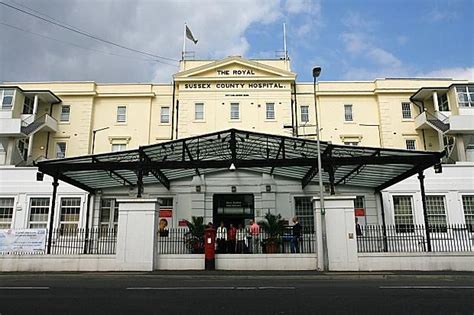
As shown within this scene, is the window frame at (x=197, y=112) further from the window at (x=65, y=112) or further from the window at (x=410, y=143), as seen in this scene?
the window at (x=410, y=143)

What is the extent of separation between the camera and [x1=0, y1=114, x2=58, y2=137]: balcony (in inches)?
1215

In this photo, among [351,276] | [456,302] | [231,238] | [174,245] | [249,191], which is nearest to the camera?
[456,302]

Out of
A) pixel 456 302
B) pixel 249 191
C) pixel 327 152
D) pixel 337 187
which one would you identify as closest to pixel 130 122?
pixel 249 191

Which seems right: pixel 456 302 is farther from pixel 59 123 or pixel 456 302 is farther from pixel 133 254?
pixel 59 123

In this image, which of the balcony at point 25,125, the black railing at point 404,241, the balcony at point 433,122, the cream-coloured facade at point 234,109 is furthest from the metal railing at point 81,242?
the balcony at point 433,122

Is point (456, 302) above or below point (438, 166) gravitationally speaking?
below

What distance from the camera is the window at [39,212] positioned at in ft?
85.3

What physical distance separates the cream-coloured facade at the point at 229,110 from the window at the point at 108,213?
8538 mm

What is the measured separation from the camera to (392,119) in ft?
113

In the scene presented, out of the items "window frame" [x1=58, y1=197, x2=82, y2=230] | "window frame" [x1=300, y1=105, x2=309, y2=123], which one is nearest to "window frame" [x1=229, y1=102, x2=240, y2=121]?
"window frame" [x1=300, y1=105, x2=309, y2=123]

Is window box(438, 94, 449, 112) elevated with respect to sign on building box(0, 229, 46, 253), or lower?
elevated

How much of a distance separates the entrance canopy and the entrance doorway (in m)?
3.23

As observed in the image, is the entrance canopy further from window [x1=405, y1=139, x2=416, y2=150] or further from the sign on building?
window [x1=405, y1=139, x2=416, y2=150]

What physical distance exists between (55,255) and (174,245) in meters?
4.83
